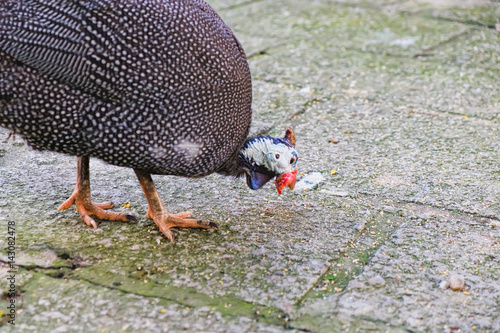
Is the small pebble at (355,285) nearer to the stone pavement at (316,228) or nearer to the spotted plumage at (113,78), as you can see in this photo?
the stone pavement at (316,228)

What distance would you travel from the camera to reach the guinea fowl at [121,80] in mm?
2674

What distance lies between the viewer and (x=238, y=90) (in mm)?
3070

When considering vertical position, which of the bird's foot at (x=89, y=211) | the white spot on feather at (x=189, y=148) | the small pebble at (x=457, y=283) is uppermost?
the white spot on feather at (x=189, y=148)

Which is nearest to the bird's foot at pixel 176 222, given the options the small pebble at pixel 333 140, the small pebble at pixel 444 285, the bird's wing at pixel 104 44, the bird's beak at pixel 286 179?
the bird's beak at pixel 286 179

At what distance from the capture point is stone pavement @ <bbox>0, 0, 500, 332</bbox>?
8.21ft

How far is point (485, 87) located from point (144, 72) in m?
3.15

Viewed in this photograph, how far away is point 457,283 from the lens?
8.67 feet

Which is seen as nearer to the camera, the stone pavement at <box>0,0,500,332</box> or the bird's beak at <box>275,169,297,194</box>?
the stone pavement at <box>0,0,500,332</box>

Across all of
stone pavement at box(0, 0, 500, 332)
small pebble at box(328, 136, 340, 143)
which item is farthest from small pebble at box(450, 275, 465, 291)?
small pebble at box(328, 136, 340, 143)

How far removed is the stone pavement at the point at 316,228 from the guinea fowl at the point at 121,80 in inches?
16.4

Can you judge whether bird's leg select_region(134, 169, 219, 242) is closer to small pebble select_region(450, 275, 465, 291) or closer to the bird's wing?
the bird's wing

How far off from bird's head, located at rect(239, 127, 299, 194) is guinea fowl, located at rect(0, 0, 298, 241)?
0.26 metres

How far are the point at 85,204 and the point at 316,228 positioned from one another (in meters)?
1.22

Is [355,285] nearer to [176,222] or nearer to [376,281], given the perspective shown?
[376,281]
